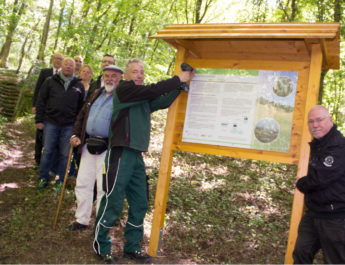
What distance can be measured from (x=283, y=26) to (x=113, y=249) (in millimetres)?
3544

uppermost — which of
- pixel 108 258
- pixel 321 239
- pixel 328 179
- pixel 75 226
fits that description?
pixel 328 179

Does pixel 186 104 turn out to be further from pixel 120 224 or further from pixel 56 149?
pixel 56 149

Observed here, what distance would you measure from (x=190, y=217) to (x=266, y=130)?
269cm

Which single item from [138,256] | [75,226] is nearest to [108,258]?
[138,256]

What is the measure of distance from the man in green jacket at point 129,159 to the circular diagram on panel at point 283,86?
3.74 ft

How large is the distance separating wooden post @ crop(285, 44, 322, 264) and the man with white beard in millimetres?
2458

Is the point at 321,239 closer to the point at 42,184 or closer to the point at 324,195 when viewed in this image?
the point at 324,195

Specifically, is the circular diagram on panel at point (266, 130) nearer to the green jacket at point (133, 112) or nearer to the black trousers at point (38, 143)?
the green jacket at point (133, 112)

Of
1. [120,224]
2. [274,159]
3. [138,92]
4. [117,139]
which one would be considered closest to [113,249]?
[120,224]

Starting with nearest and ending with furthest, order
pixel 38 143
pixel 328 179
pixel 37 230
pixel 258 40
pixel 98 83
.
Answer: pixel 328 179, pixel 258 40, pixel 37 230, pixel 98 83, pixel 38 143

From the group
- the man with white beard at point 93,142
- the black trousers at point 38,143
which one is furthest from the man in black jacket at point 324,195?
the black trousers at point 38,143

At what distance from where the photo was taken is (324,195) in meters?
3.10

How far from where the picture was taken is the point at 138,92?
3.91 meters

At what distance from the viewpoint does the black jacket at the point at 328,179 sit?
304 cm
